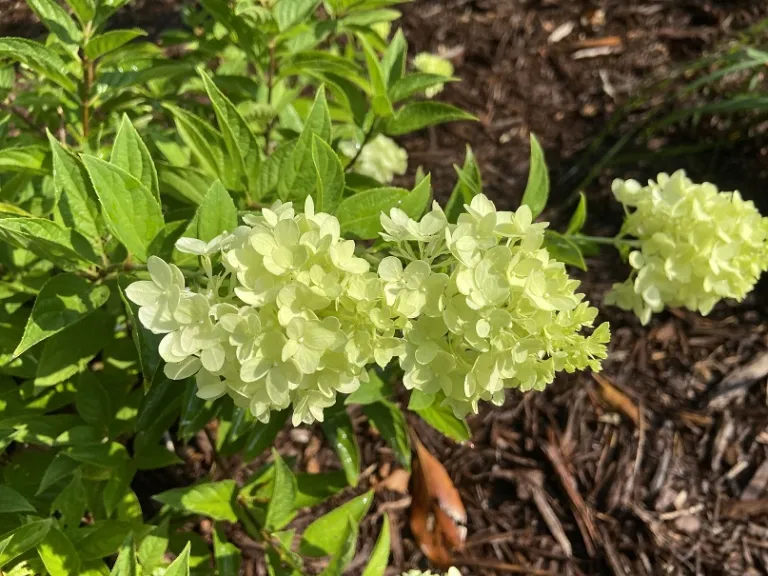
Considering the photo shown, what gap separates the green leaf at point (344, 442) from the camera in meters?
2.34

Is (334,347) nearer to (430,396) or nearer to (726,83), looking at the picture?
(430,396)

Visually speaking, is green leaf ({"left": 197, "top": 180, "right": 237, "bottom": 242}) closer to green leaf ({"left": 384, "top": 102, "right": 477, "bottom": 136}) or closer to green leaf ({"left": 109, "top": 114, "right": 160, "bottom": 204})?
green leaf ({"left": 109, "top": 114, "right": 160, "bottom": 204})

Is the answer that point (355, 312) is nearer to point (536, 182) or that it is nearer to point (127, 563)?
point (127, 563)

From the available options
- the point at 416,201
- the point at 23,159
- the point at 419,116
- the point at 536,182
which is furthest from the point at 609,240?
the point at 23,159

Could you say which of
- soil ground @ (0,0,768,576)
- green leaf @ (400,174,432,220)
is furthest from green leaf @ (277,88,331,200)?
soil ground @ (0,0,768,576)

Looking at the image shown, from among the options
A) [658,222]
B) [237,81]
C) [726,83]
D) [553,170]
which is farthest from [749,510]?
[237,81]

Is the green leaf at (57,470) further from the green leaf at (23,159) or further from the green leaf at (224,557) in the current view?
the green leaf at (23,159)

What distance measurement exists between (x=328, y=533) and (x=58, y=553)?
33.6 inches

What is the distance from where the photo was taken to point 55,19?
6.46ft

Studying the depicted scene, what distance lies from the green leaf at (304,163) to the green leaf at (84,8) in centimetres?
80

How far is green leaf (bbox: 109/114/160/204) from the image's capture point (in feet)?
5.57

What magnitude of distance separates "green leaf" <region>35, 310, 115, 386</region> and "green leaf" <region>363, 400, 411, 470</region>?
3.26ft

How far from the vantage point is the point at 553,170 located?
4441 millimetres

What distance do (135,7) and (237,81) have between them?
286 cm
